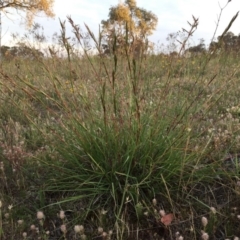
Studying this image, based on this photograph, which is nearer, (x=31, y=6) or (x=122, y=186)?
(x=122, y=186)

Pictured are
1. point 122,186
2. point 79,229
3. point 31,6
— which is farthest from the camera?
point 31,6

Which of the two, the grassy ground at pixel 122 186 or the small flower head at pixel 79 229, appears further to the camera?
the grassy ground at pixel 122 186

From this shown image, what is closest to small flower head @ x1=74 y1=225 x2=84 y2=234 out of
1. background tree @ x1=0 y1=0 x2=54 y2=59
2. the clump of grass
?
the clump of grass

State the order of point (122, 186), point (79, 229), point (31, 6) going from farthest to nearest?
point (31, 6) → point (122, 186) → point (79, 229)

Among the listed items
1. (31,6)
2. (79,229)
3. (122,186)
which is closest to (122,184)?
(122,186)

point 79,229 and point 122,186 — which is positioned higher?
point 122,186

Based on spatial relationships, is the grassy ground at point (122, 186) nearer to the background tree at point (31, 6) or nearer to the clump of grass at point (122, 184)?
the clump of grass at point (122, 184)

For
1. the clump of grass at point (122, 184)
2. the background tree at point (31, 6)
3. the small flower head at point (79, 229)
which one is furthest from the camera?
the background tree at point (31, 6)

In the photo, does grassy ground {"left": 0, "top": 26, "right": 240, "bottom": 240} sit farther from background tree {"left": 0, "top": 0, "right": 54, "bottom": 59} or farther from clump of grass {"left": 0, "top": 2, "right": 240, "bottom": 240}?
background tree {"left": 0, "top": 0, "right": 54, "bottom": 59}

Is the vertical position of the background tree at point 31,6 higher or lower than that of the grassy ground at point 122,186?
higher

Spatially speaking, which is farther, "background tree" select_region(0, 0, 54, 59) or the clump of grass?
"background tree" select_region(0, 0, 54, 59)

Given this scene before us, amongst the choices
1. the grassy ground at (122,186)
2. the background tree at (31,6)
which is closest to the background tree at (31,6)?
the background tree at (31,6)

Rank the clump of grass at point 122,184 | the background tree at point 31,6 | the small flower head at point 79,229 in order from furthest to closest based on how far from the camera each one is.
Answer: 1. the background tree at point 31,6
2. the clump of grass at point 122,184
3. the small flower head at point 79,229

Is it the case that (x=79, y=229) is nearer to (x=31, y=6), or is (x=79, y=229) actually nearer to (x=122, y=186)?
(x=122, y=186)
